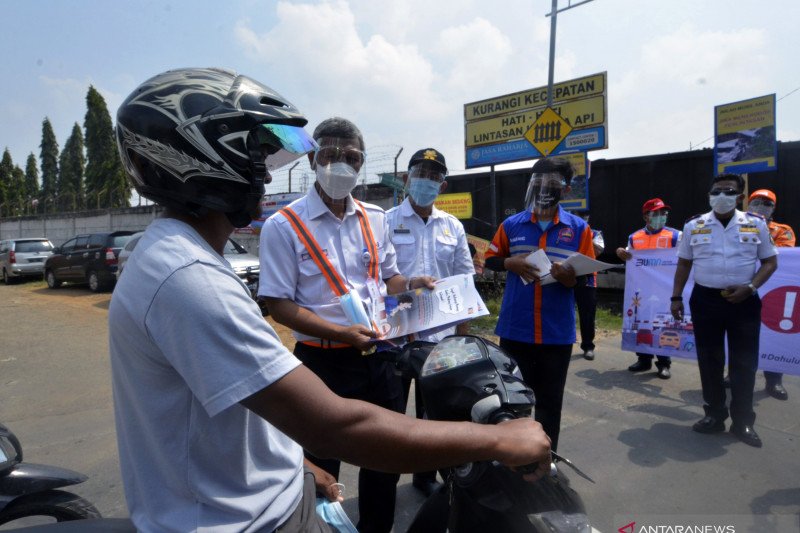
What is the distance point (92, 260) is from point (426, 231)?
13.1m

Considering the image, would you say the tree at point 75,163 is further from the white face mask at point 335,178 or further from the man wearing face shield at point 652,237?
the white face mask at point 335,178

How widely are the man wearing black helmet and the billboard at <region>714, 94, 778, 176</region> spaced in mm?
8792

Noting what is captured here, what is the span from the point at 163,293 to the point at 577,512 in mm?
1075

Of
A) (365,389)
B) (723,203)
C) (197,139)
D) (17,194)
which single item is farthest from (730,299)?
(17,194)

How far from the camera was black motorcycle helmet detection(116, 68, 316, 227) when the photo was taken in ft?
3.80

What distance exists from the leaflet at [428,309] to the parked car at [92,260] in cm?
1270

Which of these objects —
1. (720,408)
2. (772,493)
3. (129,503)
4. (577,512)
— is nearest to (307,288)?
(129,503)

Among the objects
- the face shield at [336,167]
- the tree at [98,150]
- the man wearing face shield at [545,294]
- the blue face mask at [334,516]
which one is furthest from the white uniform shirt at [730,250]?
the tree at [98,150]

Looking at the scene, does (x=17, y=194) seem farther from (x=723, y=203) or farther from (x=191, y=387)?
(x=191, y=387)

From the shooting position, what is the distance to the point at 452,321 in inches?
91.5

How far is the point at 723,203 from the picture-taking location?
418cm

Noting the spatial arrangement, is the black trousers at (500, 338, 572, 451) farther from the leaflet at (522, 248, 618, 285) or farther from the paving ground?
the paving ground

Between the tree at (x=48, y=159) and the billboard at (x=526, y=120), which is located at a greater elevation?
the tree at (x=48, y=159)

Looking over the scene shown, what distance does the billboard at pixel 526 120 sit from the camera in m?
10.6
